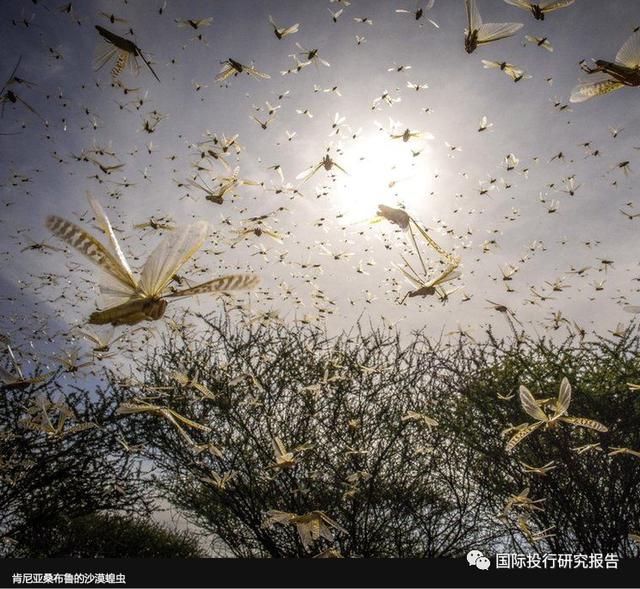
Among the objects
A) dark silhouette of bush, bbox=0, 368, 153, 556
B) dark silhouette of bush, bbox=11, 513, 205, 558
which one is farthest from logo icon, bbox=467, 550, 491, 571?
dark silhouette of bush, bbox=11, 513, 205, 558

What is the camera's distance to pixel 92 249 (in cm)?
100

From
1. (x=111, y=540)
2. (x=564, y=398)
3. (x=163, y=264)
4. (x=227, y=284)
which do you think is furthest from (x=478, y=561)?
(x=111, y=540)

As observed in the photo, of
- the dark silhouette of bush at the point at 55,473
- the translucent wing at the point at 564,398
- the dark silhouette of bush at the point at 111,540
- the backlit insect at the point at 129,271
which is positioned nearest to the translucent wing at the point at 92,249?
the backlit insect at the point at 129,271

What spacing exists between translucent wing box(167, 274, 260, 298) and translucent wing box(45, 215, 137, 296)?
17 centimetres

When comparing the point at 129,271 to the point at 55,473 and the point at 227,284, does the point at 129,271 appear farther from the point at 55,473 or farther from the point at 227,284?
the point at 55,473

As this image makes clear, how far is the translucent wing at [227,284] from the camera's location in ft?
3.51

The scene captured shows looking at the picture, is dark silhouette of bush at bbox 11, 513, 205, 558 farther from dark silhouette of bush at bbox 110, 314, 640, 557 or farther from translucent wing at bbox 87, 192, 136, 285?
translucent wing at bbox 87, 192, 136, 285

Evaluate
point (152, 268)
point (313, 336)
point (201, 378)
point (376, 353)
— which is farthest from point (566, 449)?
point (201, 378)

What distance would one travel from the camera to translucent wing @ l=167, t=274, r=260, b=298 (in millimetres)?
Answer: 1069

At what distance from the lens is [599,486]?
595 cm

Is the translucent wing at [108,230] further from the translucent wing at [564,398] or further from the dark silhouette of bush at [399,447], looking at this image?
the dark silhouette of bush at [399,447]

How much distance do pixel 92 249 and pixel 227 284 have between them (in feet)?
1.25

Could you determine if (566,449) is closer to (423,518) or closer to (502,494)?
(502,494)

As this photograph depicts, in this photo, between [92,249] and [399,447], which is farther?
[399,447]
